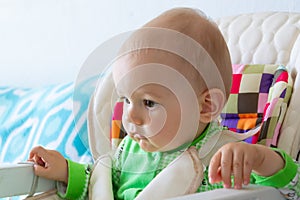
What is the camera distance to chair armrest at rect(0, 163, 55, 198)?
0.77m

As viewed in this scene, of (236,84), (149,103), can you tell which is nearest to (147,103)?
(149,103)

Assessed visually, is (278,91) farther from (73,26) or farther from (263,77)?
(73,26)

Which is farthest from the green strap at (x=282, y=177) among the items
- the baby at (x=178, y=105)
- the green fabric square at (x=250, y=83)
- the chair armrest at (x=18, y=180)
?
the chair armrest at (x=18, y=180)

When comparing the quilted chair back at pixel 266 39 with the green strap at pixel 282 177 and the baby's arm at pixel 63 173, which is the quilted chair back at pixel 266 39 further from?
the baby's arm at pixel 63 173

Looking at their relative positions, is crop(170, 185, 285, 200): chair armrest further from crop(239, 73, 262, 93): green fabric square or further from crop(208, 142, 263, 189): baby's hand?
crop(239, 73, 262, 93): green fabric square

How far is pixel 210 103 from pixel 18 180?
29 cm

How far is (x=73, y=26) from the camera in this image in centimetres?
163

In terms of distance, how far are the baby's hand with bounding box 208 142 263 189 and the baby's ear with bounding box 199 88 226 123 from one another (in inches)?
4.8

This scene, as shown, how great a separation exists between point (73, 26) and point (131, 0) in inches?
9.1

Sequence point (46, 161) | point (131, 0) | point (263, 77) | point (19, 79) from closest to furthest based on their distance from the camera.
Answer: point (46, 161) → point (263, 77) → point (131, 0) → point (19, 79)

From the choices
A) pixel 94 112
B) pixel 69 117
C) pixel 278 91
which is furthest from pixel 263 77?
pixel 69 117

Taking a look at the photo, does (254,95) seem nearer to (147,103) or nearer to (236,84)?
(236,84)

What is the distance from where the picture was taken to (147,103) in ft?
2.42

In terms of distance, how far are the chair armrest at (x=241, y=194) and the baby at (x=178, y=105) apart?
12mm
